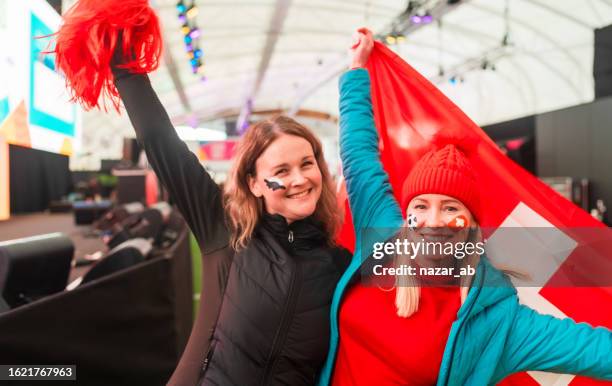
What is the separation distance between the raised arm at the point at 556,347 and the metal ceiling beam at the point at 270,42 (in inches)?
460

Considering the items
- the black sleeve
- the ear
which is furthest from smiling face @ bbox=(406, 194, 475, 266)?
the black sleeve

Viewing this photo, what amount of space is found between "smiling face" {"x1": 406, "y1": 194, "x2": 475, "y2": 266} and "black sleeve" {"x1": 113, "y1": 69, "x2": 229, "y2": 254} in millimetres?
572

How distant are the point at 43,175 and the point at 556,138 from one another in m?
11.8

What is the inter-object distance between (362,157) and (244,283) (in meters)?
0.59

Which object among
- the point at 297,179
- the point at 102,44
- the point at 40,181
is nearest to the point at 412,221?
the point at 297,179

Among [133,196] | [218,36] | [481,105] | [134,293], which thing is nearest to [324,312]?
[134,293]

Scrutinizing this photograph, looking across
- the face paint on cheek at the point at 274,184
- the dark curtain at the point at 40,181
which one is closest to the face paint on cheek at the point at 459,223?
the face paint on cheek at the point at 274,184

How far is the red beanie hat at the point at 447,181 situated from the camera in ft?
3.26

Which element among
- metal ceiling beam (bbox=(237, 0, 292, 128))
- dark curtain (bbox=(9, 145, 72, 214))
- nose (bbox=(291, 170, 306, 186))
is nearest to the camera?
nose (bbox=(291, 170, 306, 186))

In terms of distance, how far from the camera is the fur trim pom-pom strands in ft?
3.50

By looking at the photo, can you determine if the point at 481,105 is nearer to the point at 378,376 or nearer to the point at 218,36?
the point at 218,36

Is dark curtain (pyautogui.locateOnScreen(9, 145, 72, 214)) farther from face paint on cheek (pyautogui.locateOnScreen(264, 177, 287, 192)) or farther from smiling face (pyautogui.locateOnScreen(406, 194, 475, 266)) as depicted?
smiling face (pyautogui.locateOnScreen(406, 194, 475, 266))

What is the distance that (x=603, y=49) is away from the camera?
5551mm

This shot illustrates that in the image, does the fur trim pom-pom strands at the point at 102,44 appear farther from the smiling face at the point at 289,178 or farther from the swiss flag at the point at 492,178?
the swiss flag at the point at 492,178
